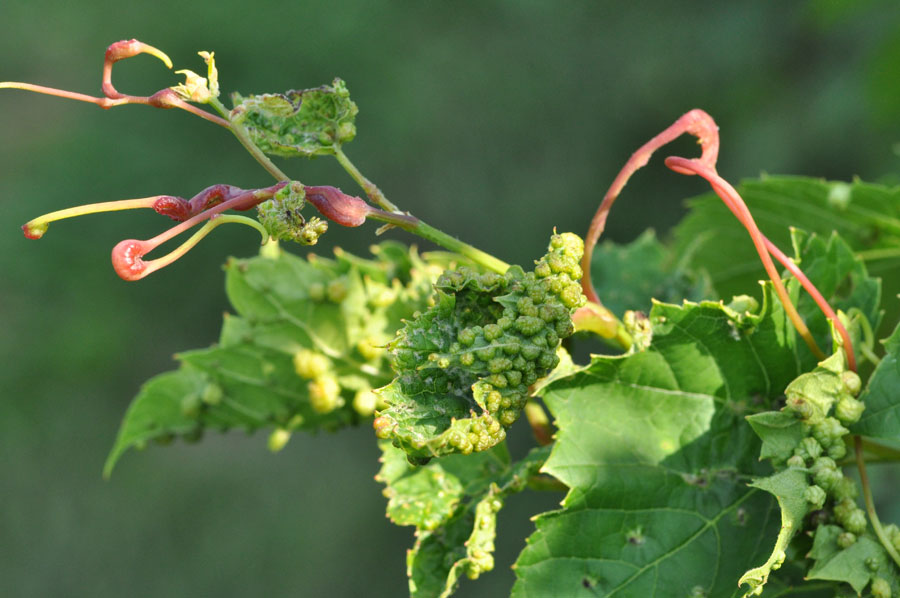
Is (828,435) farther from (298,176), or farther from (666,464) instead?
(298,176)

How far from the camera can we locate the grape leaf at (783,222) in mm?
2062

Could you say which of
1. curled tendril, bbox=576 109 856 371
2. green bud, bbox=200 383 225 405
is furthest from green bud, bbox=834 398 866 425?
green bud, bbox=200 383 225 405

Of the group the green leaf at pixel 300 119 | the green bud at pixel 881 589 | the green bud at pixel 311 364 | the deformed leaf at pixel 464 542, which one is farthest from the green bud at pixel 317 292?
the green bud at pixel 881 589

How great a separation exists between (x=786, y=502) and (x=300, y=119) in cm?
97

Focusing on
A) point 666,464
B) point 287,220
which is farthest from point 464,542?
point 287,220

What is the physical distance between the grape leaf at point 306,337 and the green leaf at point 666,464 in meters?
0.58

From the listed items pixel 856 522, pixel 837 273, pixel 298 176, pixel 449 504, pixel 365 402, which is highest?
pixel 298 176

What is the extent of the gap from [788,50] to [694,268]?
14.8 feet

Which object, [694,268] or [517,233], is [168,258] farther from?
[517,233]

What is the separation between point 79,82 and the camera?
818cm

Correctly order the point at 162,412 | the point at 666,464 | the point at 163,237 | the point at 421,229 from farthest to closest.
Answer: the point at 162,412
the point at 666,464
the point at 421,229
the point at 163,237

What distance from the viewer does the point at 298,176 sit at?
21.8 feet

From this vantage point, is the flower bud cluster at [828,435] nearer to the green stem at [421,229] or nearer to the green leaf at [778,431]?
the green leaf at [778,431]

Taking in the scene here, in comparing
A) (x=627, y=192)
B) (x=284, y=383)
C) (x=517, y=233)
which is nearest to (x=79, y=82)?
(x=517, y=233)
